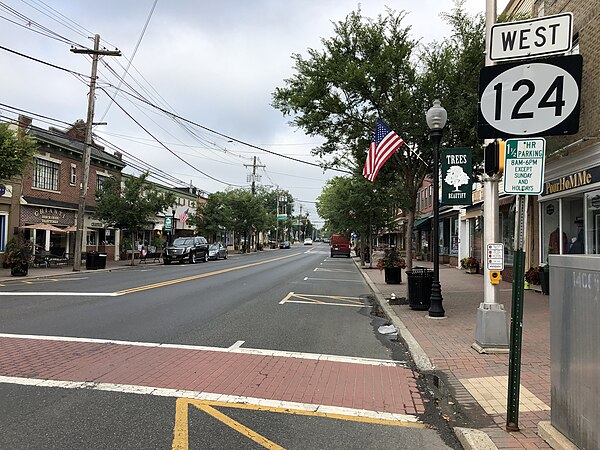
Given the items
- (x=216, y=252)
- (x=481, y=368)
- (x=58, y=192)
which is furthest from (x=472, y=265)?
(x=58, y=192)

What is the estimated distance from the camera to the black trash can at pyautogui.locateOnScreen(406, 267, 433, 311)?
1099cm

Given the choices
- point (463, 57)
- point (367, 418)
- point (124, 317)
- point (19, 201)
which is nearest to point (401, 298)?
point (463, 57)

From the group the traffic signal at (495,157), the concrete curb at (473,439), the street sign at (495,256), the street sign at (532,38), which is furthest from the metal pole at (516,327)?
the street sign at (495,256)

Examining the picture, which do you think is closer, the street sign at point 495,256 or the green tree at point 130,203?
the street sign at point 495,256

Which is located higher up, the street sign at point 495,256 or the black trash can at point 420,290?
the street sign at point 495,256

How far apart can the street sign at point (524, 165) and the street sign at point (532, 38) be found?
1191mm

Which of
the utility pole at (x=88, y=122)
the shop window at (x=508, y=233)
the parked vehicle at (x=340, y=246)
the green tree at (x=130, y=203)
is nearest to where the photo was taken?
the shop window at (x=508, y=233)

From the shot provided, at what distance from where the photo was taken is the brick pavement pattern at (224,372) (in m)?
5.09

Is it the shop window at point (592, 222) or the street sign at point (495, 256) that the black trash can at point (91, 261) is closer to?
the shop window at point (592, 222)

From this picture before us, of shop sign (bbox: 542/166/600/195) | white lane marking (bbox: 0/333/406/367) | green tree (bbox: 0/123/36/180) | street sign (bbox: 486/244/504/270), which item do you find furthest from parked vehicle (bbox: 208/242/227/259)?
street sign (bbox: 486/244/504/270)

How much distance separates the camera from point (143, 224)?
2850 centimetres

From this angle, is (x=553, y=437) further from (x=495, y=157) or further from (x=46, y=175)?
(x=46, y=175)

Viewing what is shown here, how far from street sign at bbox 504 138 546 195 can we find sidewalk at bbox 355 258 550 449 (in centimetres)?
214

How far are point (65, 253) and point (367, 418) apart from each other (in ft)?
95.0
